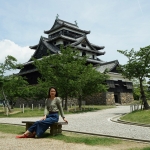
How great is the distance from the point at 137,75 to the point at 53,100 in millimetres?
12067

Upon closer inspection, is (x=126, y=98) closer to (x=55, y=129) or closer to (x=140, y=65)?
(x=140, y=65)

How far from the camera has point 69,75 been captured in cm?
2138

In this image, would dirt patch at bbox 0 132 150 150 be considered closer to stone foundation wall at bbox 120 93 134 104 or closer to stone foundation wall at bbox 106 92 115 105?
stone foundation wall at bbox 106 92 115 105

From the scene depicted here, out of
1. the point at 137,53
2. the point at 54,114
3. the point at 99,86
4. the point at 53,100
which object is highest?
the point at 137,53

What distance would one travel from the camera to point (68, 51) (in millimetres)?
22953

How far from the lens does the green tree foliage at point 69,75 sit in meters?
21.4

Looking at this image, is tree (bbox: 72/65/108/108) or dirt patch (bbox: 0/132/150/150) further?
tree (bbox: 72/65/108/108)

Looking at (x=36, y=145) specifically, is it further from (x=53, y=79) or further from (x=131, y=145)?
(x=53, y=79)

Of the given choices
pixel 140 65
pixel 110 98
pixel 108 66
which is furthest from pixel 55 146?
pixel 108 66

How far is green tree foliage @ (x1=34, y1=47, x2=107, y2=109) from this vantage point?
2136cm

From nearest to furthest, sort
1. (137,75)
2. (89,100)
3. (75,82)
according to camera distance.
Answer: (137,75)
(75,82)
(89,100)

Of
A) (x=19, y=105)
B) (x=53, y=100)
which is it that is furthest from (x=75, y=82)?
(x=19, y=105)

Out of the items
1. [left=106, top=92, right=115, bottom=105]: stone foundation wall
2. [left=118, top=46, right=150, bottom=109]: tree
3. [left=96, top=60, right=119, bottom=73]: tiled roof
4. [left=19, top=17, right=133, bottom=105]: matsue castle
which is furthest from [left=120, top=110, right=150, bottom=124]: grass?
[left=96, top=60, right=119, bottom=73]: tiled roof

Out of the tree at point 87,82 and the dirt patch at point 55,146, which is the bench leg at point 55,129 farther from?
the tree at point 87,82
